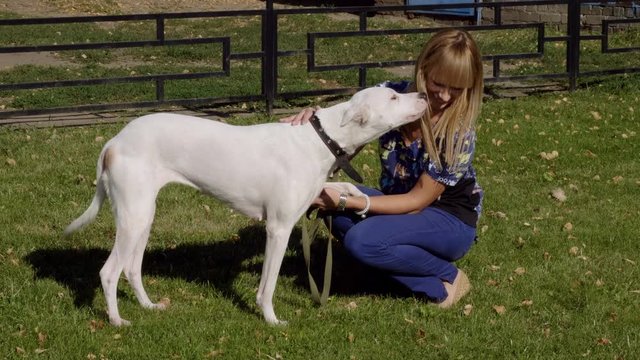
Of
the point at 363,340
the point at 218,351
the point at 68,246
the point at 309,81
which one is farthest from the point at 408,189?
the point at 309,81

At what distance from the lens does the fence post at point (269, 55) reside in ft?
34.3

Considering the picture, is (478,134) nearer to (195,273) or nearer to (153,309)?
(195,273)

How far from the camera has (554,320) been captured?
5418 mm

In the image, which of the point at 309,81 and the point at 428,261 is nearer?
the point at 428,261

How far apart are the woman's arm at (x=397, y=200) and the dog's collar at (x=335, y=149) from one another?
14.9 inches

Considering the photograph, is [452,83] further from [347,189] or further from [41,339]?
[41,339]

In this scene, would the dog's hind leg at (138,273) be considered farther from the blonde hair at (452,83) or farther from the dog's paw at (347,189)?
the blonde hair at (452,83)

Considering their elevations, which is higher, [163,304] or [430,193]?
[430,193]

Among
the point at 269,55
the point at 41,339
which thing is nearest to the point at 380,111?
the point at 41,339

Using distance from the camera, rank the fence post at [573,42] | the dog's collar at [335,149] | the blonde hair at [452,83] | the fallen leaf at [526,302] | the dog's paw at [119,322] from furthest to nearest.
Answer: the fence post at [573,42] < the fallen leaf at [526,302] < the blonde hair at [452,83] < the dog's paw at [119,322] < the dog's collar at [335,149]

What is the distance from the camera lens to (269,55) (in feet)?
34.8

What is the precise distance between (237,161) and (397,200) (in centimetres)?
95

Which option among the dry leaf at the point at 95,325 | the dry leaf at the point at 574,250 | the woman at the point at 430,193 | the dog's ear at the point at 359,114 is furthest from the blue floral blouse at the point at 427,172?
the dry leaf at the point at 95,325

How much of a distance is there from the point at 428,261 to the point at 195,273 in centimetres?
135
